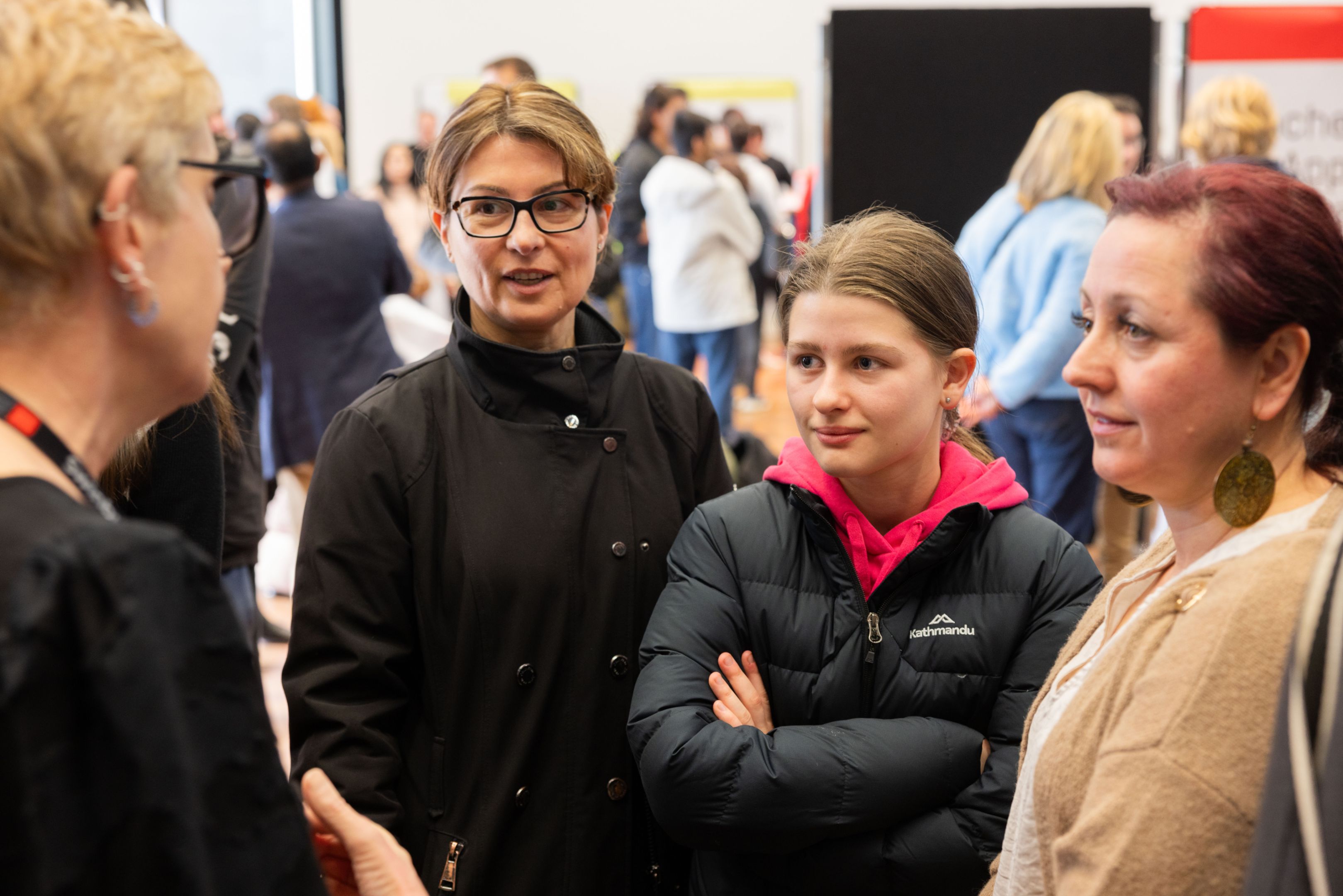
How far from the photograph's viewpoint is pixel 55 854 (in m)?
0.74

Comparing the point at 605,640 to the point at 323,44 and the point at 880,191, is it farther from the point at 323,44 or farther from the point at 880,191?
the point at 323,44

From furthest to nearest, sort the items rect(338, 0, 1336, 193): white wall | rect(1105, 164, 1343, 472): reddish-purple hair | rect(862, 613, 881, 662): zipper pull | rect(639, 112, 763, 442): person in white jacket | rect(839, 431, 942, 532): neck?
rect(338, 0, 1336, 193): white wall
rect(639, 112, 763, 442): person in white jacket
rect(839, 431, 942, 532): neck
rect(862, 613, 881, 662): zipper pull
rect(1105, 164, 1343, 472): reddish-purple hair

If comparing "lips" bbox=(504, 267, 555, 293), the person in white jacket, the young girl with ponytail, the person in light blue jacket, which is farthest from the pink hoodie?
the person in white jacket

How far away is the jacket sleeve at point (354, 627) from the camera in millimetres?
1509

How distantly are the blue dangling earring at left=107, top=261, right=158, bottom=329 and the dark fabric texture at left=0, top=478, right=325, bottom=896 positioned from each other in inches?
6.5

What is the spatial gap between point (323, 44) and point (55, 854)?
12927mm

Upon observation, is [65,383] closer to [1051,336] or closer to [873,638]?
[873,638]

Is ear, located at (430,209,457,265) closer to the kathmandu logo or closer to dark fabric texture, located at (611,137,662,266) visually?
the kathmandu logo

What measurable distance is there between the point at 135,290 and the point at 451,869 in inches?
37.0

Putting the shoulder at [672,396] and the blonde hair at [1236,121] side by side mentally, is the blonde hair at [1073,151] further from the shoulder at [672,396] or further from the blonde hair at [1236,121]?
the shoulder at [672,396]

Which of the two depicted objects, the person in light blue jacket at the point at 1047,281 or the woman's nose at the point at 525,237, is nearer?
the woman's nose at the point at 525,237

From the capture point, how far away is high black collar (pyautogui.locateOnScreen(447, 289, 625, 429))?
5.42 ft

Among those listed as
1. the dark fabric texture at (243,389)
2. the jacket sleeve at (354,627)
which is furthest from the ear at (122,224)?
the dark fabric texture at (243,389)

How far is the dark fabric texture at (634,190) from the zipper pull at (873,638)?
5416mm
